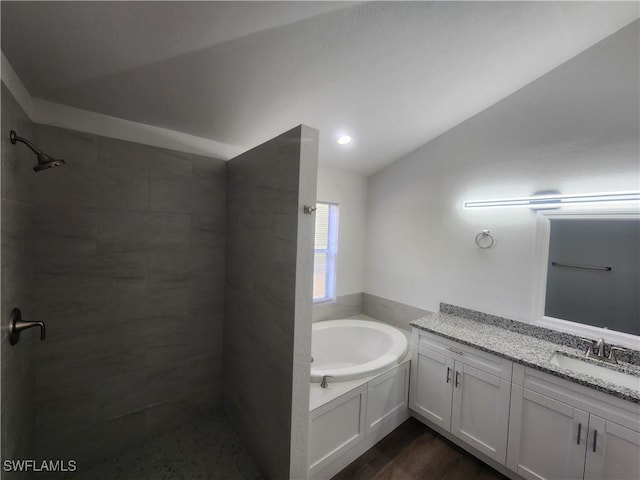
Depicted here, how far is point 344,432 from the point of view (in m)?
1.76

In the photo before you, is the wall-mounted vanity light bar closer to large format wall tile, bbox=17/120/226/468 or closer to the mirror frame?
the mirror frame

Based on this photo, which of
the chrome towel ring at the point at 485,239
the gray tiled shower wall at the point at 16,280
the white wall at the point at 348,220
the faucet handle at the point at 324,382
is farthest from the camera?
the white wall at the point at 348,220

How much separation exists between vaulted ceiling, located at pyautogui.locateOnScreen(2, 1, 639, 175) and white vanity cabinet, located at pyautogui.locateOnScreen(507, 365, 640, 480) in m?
2.03

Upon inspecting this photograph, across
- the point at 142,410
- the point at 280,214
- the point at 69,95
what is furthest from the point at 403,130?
the point at 142,410

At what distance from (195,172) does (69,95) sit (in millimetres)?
761

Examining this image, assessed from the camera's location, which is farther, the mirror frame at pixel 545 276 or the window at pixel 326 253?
the window at pixel 326 253

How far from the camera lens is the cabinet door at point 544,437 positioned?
4.75 feet

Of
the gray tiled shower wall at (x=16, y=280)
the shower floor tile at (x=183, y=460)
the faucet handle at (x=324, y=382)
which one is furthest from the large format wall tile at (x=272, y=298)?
the gray tiled shower wall at (x=16, y=280)

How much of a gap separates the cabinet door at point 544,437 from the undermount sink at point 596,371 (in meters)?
0.27

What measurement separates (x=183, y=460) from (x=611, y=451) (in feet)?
8.15

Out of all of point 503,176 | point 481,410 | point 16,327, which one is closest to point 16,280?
point 16,327

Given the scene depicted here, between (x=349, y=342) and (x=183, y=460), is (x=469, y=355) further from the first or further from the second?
(x=183, y=460)

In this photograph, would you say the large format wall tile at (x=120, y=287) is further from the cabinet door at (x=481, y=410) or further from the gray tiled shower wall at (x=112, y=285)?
the cabinet door at (x=481, y=410)

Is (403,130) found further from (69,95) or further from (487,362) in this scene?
(69,95)
